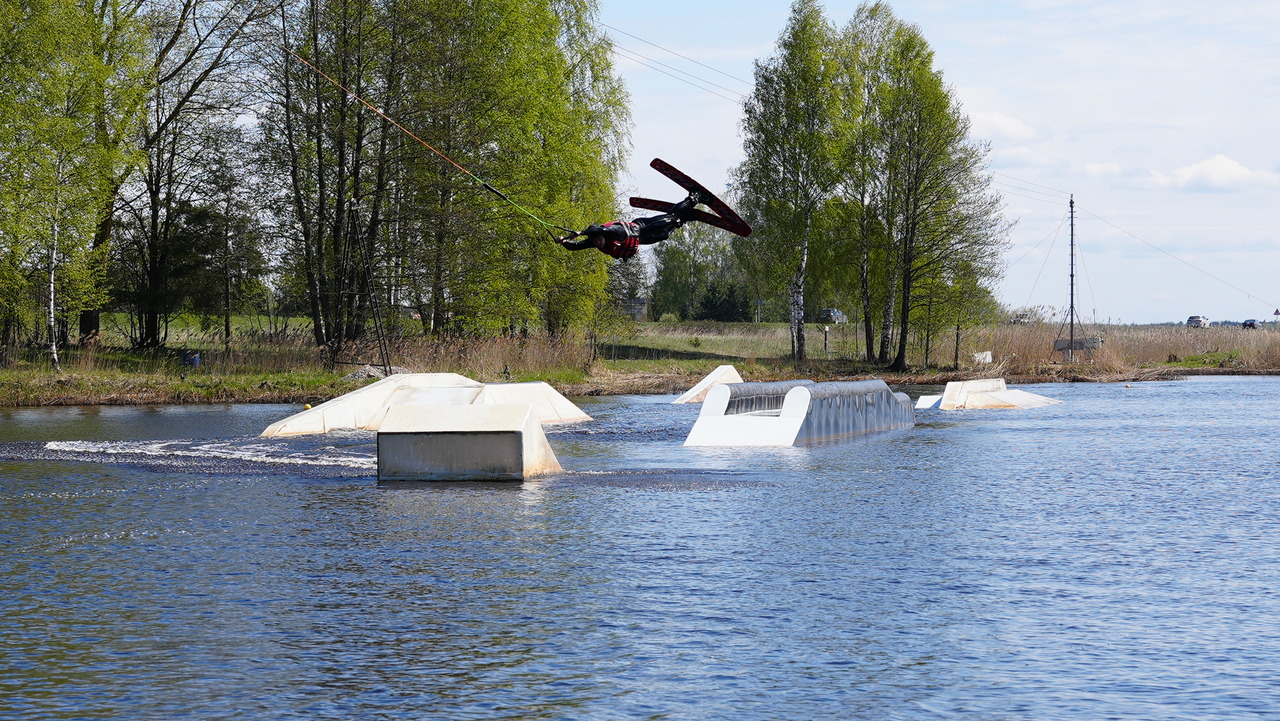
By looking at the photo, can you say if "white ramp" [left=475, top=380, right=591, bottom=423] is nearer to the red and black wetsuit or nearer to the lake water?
the red and black wetsuit

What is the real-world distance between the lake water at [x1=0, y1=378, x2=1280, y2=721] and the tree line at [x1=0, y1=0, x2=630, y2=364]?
21940 millimetres

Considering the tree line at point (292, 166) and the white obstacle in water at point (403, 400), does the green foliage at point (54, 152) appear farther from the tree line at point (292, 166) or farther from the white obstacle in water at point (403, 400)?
the white obstacle in water at point (403, 400)

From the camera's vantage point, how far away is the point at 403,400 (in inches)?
907

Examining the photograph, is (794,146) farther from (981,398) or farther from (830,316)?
(830,316)

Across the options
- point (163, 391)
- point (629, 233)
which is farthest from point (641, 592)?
point (163, 391)

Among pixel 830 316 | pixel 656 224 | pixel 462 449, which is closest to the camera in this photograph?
pixel 462 449

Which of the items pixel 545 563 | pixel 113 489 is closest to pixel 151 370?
pixel 113 489

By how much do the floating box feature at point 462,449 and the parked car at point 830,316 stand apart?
75082 mm

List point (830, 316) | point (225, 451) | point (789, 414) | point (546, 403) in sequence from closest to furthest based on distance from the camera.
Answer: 1. point (225, 451)
2. point (789, 414)
3. point (546, 403)
4. point (830, 316)

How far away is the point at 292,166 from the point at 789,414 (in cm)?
2578

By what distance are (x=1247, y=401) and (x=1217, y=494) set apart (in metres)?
23.3

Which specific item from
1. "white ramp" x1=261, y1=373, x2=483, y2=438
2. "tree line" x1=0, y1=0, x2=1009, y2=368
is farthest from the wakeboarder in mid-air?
"tree line" x1=0, y1=0, x2=1009, y2=368

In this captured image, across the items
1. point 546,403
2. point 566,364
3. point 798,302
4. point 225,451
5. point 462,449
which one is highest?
point 798,302

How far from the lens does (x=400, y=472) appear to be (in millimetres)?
16844
